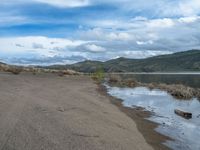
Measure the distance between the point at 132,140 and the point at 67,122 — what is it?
9.09ft

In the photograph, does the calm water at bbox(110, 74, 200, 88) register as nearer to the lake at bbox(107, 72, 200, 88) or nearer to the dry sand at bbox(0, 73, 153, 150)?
the lake at bbox(107, 72, 200, 88)

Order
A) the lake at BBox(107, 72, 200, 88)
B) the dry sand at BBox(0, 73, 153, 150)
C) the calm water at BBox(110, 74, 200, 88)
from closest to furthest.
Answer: the dry sand at BBox(0, 73, 153, 150), the calm water at BBox(110, 74, 200, 88), the lake at BBox(107, 72, 200, 88)

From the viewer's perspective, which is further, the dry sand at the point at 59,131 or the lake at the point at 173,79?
the lake at the point at 173,79

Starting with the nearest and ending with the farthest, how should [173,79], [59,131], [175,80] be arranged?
1. [59,131]
2. [175,80]
3. [173,79]

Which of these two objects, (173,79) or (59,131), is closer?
(59,131)

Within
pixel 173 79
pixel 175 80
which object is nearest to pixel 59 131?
pixel 175 80

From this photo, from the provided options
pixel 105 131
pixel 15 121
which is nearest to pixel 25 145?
pixel 15 121

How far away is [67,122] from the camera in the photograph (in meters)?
12.9

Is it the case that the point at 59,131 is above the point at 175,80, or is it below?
above

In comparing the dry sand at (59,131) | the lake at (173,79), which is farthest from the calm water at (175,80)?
the dry sand at (59,131)

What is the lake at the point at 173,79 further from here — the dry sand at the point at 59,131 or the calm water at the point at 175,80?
the dry sand at the point at 59,131

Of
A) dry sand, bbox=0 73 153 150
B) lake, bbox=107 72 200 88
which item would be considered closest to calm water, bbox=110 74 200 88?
lake, bbox=107 72 200 88

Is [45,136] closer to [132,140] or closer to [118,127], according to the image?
[132,140]

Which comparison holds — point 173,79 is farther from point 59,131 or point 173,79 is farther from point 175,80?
point 59,131
